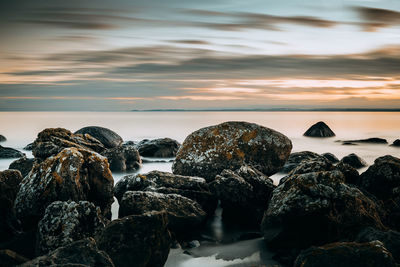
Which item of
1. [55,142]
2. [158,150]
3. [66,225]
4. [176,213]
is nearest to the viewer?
[66,225]

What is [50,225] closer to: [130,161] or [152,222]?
[152,222]

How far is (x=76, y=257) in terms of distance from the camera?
16.3 ft

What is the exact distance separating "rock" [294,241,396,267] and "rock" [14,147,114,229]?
14.8ft

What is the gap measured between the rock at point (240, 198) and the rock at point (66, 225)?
2.91 meters

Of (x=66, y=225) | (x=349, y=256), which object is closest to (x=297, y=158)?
(x=349, y=256)

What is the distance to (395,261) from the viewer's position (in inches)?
208

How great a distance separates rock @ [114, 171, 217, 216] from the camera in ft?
28.1


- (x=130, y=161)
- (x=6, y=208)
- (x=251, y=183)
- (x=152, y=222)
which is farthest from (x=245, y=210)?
(x=130, y=161)

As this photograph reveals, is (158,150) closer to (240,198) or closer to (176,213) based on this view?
(240,198)

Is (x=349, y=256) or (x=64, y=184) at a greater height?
(x=64, y=184)

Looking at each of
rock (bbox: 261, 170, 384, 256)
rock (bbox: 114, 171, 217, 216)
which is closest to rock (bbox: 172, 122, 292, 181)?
rock (bbox: 114, 171, 217, 216)

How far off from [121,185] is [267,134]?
5.09 meters

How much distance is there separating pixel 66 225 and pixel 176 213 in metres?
2.12

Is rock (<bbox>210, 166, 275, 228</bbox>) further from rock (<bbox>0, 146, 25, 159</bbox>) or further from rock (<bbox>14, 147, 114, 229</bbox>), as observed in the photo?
rock (<bbox>0, 146, 25, 159</bbox>)
